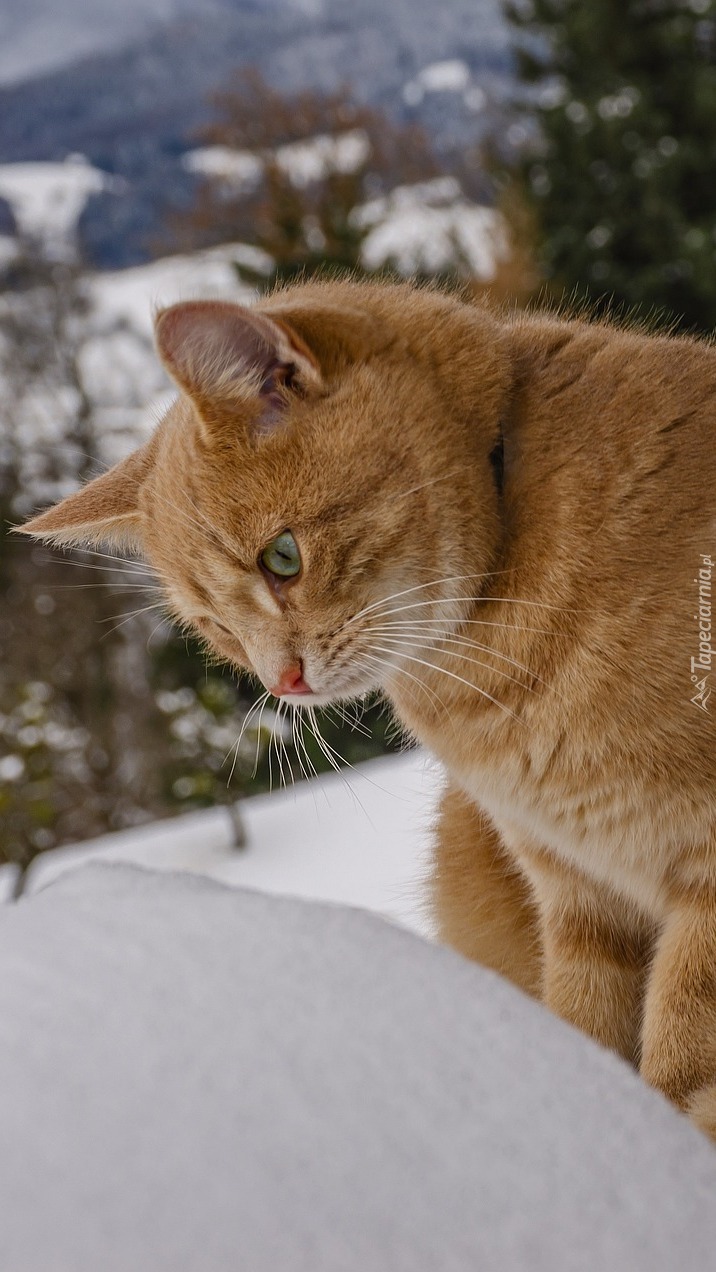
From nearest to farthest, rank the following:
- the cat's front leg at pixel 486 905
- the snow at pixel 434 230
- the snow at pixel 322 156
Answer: the cat's front leg at pixel 486 905 → the snow at pixel 434 230 → the snow at pixel 322 156

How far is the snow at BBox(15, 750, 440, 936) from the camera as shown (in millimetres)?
1425

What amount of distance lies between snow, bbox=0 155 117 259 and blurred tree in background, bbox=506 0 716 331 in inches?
96.1

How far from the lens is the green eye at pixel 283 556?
1017 mm

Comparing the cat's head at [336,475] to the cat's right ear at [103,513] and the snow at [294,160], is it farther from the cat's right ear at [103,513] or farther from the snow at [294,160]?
the snow at [294,160]

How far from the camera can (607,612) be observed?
0.96m

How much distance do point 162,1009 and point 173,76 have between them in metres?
7.72

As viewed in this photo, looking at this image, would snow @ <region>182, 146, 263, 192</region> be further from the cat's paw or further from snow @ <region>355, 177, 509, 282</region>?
the cat's paw

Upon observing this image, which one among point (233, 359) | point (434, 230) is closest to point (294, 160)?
point (434, 230)

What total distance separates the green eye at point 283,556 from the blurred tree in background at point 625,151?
5.69m

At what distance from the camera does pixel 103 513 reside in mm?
1180

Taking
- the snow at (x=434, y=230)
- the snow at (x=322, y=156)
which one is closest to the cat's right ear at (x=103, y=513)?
the snow at (x=434, y=230)

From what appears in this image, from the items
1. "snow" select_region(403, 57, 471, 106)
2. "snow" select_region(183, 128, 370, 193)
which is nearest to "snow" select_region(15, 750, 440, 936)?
"snow" select_region(183, 128, 370, 193)

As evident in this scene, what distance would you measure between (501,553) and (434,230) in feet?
21.1

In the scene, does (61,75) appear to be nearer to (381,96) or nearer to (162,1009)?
(381,96)
